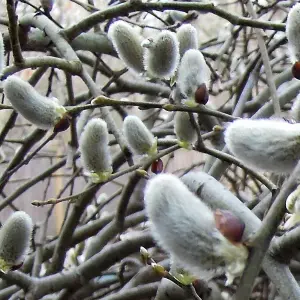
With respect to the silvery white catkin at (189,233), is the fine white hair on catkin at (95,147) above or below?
below

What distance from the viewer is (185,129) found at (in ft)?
1.93

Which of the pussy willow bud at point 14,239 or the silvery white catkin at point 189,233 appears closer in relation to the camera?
the silvery white catkin at point 189,233

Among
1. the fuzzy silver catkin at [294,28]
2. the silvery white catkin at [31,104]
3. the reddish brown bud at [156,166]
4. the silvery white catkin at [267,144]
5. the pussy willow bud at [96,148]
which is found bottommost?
the reddish brown bud at [156,166]

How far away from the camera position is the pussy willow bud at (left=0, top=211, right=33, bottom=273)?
0.55 m

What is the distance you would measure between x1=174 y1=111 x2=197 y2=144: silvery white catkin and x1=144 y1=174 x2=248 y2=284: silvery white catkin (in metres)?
0.26

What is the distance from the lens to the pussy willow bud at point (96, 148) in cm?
57

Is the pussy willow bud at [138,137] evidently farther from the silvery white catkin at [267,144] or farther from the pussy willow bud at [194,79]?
the silvery white catkin at [267,144]

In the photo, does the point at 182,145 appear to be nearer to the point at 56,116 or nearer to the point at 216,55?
the point at 56,116

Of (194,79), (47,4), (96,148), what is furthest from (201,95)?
(47,4)

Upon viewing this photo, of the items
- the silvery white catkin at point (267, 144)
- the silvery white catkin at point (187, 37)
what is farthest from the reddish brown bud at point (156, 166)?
the silvery white catkin at point (267, 144)

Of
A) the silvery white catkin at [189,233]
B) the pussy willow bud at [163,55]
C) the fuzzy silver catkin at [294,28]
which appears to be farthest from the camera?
the pussy willow bud at [163,55]

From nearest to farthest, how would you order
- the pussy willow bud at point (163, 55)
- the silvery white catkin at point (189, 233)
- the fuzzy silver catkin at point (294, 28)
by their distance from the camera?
1. the silvery white catkin at point (189, 233)
2. the fuzzy silver catkin at point (294, 28)
3. the pussy willow bud at point (163, 55)

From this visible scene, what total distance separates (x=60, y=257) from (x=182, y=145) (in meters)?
0.40

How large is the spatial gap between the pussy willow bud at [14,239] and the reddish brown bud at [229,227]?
281 mm
